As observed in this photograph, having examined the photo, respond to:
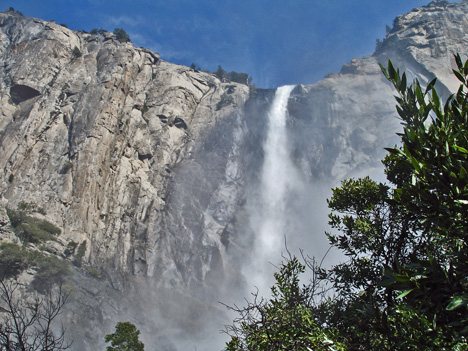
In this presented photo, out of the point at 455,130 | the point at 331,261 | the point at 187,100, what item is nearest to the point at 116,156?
the point at 187,100

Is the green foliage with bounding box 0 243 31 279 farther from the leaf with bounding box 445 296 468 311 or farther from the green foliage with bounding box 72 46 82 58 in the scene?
the green foliage with bounding box 72 46 82 58

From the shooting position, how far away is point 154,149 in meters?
50.8

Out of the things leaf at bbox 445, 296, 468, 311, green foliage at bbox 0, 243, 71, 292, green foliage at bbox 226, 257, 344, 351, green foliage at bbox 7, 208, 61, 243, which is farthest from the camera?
green foliage at bbox 7, 208, 61, 243

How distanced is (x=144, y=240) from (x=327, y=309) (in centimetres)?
3756

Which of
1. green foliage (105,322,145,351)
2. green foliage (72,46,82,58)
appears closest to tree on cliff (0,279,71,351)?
green foliage (105,322,145,351)

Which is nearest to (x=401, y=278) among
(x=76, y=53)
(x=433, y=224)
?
(x=433, y=224)

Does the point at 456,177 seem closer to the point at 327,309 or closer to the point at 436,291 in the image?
the point at 436,291

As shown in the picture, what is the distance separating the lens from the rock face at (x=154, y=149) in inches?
1441

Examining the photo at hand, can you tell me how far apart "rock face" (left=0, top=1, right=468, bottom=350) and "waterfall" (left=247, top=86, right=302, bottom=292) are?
1.58 metres

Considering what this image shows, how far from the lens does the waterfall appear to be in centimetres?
4744

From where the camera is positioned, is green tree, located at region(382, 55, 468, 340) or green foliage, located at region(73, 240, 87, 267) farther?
green foliage, located at region(73, 240, 87, 267)

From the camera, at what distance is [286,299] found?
6605 millimetres

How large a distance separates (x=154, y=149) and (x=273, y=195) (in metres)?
20.6

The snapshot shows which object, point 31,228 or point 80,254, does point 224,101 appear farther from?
point 31,228
